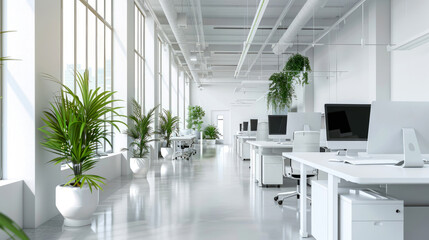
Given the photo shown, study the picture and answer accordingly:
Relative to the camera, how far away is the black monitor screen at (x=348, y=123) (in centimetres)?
362

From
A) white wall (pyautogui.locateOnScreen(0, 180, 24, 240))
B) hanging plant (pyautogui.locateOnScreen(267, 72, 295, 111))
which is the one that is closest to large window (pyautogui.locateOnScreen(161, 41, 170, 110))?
hanging plant (pyautogui.locateOnScreen(267, 72, 295, 111))

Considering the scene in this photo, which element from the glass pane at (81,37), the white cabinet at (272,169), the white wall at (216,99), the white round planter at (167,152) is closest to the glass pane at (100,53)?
the glass pane at (81,37)

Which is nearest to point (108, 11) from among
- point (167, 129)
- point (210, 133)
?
point (167, 129)

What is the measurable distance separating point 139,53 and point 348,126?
804cm

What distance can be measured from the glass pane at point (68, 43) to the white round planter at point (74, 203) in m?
2.28

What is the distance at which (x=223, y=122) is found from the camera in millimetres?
23484

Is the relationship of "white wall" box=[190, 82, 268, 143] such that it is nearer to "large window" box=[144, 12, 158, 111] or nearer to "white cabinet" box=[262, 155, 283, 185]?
"large window" box=[144, 12, 158, 111]

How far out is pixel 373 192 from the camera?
2.73m

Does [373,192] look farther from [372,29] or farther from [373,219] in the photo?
[372,29]

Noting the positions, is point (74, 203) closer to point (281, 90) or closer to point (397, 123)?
point (397, 123)

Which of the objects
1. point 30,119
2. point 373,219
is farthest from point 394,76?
point 30,119

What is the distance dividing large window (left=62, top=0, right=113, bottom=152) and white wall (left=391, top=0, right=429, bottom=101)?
250 inches

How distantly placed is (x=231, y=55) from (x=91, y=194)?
13676 mm

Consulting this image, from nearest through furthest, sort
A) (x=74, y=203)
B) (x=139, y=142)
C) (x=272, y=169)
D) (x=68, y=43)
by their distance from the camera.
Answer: (x=74, y=203) → (x=68, y=43) → (x=272, y=169) → (x=139, y=142)
